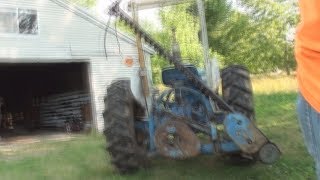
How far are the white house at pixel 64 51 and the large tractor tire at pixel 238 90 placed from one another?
7645 mm

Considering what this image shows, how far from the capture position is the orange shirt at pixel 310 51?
1.66 meters

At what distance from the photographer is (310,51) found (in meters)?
1.68

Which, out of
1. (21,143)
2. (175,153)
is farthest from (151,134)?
(21,143)

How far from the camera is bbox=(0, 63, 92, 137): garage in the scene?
→ 22.1 m

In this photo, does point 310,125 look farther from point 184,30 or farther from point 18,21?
point 184,30

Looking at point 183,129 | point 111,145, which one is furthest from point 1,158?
point 183,129

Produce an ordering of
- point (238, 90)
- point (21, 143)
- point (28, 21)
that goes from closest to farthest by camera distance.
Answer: point (238, 90) → point (21, 143) → point (28, 21)

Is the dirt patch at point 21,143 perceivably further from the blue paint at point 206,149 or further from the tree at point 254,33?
the tree at point 254,33

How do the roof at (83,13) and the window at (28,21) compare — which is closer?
the window at (28,21)

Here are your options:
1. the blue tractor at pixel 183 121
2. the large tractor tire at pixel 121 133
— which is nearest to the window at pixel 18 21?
the blue tractor at pixel 183 121

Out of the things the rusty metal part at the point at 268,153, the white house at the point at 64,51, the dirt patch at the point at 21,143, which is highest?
the white house at the point at 64,51

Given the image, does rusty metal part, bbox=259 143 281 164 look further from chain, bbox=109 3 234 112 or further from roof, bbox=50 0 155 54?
roof, bbox=50 0 155 54

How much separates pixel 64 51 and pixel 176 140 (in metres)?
13.1

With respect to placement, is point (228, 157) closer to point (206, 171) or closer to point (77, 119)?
point (206, 171)
